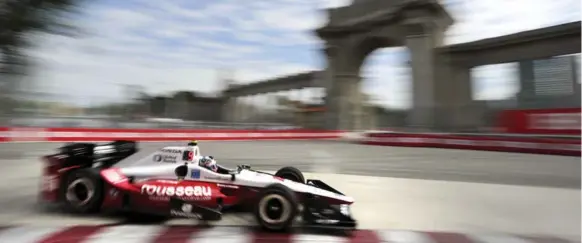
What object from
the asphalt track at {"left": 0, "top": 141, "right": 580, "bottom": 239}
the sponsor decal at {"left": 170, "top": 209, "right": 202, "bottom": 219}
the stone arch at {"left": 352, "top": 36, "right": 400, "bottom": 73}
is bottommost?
the asphalt track at {"left": 0, "top": 141, "right": 580, "bottom": 239}

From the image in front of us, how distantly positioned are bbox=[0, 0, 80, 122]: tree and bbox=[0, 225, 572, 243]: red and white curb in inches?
57.5

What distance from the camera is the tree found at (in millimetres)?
2406

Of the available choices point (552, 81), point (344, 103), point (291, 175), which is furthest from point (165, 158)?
point (344, 103)

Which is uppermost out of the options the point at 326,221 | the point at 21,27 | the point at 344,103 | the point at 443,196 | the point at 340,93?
the point at 340,93

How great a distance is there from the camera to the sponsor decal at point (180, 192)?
397cm

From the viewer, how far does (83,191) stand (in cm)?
423

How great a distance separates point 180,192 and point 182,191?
2 centimetres

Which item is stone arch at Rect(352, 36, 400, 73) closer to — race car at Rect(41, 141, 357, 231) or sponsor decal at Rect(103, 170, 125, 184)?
race car at Rect(41, 141, 357, 231)

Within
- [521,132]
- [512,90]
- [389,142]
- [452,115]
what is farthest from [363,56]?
[512,90]

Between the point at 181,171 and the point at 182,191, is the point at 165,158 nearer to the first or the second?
the point at 181,171

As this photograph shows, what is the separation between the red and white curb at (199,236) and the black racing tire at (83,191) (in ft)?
1.01

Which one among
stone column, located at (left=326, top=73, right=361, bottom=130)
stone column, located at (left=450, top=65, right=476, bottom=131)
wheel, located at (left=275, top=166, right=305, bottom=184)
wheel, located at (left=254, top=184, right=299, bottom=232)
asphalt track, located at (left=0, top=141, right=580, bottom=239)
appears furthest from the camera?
stone column, located at (left=326, top=73, right=361, bottom=130)

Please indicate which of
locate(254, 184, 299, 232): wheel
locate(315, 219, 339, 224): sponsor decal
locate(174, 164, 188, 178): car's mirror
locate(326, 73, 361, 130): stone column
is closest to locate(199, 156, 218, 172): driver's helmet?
locate(174, 164, 188, 178): car's mirror

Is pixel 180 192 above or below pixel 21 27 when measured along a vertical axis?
below
